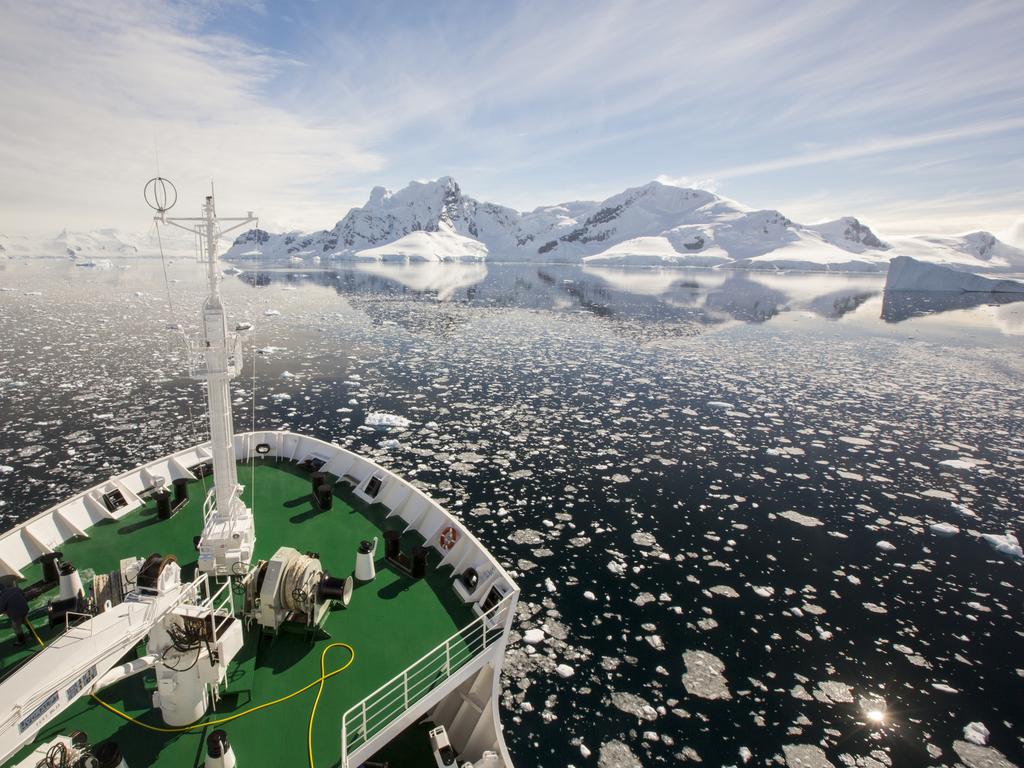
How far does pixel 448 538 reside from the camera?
11.1 meters

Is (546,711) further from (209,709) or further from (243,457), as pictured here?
(243,457)

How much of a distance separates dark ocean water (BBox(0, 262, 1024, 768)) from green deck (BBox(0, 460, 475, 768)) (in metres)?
2.88

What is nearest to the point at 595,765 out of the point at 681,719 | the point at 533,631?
the point at 681,719

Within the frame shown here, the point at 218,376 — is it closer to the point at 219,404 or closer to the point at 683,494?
the point at 219,404

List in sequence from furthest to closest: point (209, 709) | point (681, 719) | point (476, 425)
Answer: point (476, 425)
point (681, 719)
point (209, 709)

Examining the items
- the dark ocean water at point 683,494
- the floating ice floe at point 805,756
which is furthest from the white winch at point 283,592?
the floating ice floe at point 805,756

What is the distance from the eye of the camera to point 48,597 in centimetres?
930

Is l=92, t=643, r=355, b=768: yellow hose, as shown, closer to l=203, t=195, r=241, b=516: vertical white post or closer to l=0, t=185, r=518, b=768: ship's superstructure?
l=0, t=185, r=518, b=768: ship's superstructure

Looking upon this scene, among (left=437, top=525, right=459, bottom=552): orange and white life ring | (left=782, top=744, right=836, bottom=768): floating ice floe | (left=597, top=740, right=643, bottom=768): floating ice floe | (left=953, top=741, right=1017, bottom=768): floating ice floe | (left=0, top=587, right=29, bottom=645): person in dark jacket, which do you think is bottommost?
(left=597, top=740, right=643, bottom=768): floating ice floe

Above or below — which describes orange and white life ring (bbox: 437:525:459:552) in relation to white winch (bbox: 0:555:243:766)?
below

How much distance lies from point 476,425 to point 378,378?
33.7 feet

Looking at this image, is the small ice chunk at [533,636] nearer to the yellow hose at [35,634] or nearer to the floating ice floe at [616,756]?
the floating ice floe at [616,756]

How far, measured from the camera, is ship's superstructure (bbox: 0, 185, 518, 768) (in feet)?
21.7

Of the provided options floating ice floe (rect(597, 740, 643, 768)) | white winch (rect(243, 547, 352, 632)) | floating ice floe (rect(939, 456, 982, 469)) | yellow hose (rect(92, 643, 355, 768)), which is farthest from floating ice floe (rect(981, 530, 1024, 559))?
white winch (rect(243, 547, 352, 632))
